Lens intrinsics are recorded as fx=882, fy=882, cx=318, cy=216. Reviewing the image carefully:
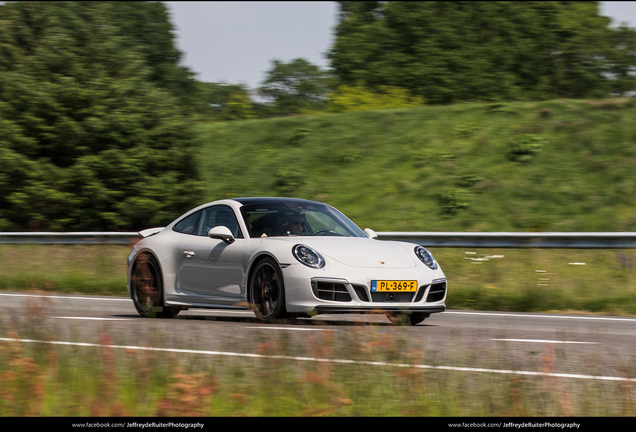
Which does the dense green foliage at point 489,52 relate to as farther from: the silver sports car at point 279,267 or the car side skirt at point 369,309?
the car side skirt at point 369,309

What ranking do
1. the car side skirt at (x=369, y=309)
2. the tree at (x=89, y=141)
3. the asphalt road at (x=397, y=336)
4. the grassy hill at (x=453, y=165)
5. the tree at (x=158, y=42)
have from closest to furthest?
the asphalt road at (x=397, y=336)
the car side skirt at (x=369, y=309)
the grassy hill at (x=453, y=165)
the tree at (x=89, y=141)
the tree at (x=158, y=42)

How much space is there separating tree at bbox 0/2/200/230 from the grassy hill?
7.19ft

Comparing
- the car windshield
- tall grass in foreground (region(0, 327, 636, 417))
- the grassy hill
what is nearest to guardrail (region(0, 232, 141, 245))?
the car windshield

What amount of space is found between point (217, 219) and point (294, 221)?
0.98 m

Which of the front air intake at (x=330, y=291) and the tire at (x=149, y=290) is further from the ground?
the front air intake at (x=330, y=291)

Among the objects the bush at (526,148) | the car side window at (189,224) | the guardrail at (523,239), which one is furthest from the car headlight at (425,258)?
the bush at (526,148)

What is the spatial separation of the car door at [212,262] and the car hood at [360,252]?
711mm

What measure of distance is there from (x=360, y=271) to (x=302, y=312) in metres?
0.68

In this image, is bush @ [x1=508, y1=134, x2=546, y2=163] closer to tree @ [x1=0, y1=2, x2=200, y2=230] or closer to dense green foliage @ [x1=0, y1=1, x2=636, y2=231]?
dense green foliage @ [x1=0, y1=1, x2=636, y2=231]

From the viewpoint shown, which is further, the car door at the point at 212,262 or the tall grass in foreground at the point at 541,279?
the tall grass in foreground at the point at 541,279

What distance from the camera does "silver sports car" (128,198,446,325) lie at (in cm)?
836

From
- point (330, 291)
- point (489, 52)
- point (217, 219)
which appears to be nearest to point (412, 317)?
point (330, 291)

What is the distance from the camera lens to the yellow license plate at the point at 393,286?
8.38 metres

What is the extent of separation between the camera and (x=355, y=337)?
20.2 feet
